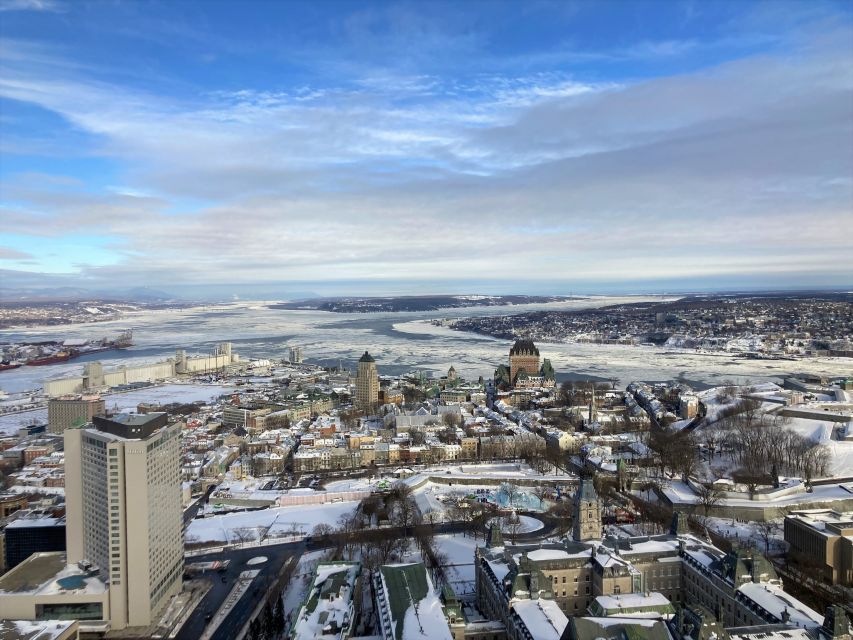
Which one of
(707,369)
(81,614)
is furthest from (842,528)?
(707,369)

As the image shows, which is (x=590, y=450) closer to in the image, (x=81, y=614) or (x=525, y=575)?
(x=525, y=575)

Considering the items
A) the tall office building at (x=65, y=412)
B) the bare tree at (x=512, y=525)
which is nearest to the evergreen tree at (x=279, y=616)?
the bare tree at (x=512, y=525)

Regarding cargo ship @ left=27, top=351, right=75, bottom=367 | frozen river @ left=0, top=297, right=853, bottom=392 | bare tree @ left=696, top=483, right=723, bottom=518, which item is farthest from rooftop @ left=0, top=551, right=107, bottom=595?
cargo ship @ left=27, top=351, right=75, bottom=367

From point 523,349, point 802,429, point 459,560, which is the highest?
point 523,349

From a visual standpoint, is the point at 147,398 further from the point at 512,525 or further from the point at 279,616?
the point at 279,616

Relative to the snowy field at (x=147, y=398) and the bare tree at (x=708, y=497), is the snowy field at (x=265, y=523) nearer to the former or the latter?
the bare tree at (x=708, y=497)

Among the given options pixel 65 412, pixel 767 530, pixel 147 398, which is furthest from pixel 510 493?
pixel 147 398
